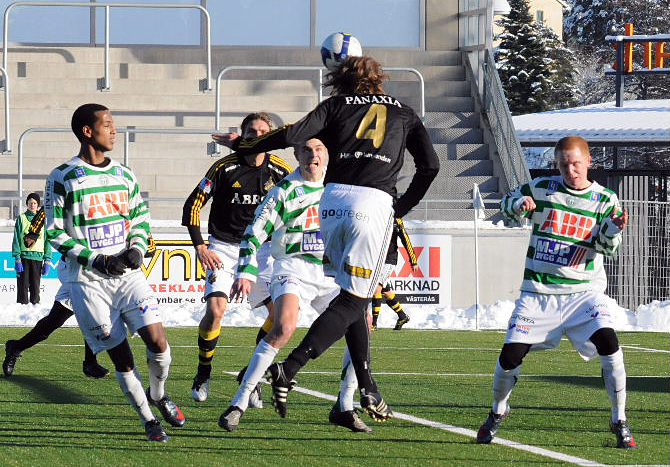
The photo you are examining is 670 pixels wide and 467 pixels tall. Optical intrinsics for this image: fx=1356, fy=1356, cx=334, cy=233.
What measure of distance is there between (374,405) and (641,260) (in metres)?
13.7

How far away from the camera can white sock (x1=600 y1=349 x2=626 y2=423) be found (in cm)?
705

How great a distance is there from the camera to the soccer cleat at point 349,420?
7.44 m

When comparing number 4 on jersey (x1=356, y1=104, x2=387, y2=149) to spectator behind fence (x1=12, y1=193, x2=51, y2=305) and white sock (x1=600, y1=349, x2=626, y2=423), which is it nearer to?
white sock (x1=600, y1=349, x2=626, y2=423)

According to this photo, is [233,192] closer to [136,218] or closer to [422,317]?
[136,218]

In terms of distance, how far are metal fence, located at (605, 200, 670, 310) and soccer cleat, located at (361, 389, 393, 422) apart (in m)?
13.4

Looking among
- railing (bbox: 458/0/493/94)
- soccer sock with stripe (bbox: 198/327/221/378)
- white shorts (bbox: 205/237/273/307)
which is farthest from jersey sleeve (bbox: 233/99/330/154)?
railing (bbox: 458/0/493/94)

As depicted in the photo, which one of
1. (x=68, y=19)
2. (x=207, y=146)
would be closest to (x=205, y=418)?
(x=207, y=146)

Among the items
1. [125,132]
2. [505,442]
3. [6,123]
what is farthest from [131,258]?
[6,123]

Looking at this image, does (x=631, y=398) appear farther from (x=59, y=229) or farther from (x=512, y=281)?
(x=512, y=281)

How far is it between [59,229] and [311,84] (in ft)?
63.3

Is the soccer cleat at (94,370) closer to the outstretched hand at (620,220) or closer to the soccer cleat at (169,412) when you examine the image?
the soccer cleat at (169,412)

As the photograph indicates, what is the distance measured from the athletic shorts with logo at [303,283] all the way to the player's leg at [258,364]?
0.34 m

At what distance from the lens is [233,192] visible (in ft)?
30.8

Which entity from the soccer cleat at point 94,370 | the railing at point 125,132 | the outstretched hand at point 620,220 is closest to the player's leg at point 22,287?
the railing at point 125,132
